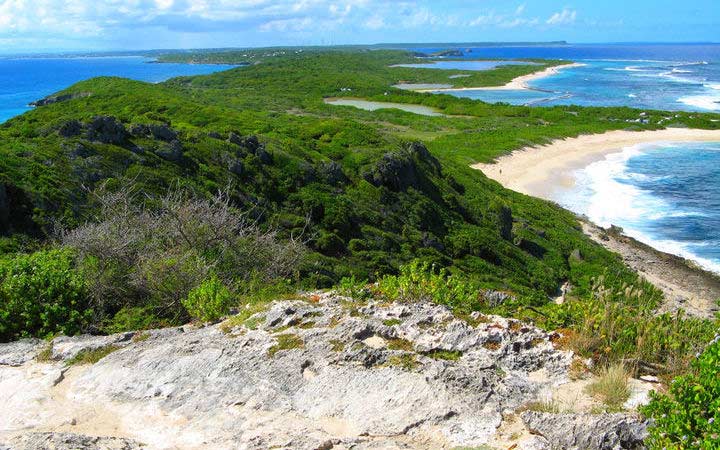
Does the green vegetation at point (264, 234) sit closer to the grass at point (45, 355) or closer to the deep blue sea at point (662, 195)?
the grass at point (45, 355)

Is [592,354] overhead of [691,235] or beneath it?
overhead

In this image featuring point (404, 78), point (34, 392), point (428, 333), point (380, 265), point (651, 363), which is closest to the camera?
point (651, 363)

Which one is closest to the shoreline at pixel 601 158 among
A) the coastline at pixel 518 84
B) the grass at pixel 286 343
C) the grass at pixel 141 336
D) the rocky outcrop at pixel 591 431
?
the rocky outcrop at pixel 591 431

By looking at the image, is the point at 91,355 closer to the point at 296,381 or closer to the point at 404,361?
the point at 296,381

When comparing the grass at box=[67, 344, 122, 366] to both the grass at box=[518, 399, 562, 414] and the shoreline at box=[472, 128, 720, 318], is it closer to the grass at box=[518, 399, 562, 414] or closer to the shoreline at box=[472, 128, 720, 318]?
the grass at box=[518, 399, 562, 414]

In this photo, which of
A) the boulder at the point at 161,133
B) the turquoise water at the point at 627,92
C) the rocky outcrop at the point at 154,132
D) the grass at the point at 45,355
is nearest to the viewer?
the grass at the point at 45,355

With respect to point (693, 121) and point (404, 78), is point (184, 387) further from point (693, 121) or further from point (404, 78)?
point (404, 78)

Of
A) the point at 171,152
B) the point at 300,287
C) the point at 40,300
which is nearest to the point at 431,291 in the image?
the point at 300,287

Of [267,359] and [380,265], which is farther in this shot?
[380,265]

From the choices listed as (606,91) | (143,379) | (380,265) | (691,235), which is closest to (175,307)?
(143,379)
